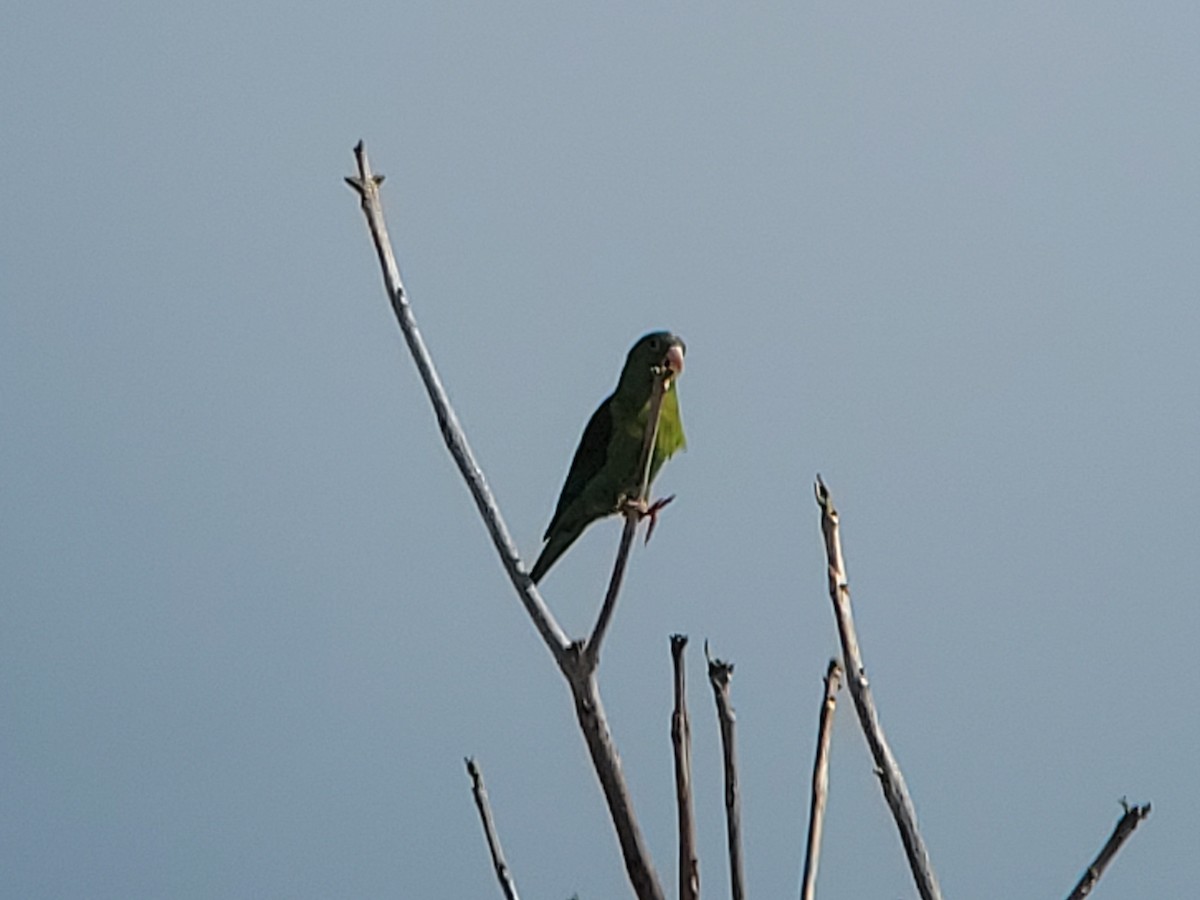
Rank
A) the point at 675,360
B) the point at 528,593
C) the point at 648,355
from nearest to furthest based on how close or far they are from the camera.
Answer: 1. the point at 528,593
2. the point at 675,360
3. the point at 648,355

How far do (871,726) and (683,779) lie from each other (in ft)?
0.52

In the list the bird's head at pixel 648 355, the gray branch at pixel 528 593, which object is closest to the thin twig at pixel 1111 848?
the gray branch at pixel 528 593

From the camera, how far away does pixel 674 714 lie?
1171 mm

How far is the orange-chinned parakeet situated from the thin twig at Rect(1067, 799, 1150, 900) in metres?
1.08

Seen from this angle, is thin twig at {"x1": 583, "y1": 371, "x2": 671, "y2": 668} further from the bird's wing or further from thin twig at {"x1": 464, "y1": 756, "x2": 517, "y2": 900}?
the bird's wing

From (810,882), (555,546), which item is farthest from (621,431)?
(810,882)

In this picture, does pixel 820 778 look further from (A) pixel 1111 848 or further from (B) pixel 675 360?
(B) pixel 675 360

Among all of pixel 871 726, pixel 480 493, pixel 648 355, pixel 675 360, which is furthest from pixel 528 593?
pixel 648 355

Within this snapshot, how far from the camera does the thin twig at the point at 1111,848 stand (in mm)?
1088

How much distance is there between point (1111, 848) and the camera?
1.11 metres

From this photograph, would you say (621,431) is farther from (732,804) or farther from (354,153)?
(732,804)

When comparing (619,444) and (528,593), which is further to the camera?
(619,444)

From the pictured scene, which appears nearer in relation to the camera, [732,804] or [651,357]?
[732,804]

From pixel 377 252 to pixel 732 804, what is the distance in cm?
57
